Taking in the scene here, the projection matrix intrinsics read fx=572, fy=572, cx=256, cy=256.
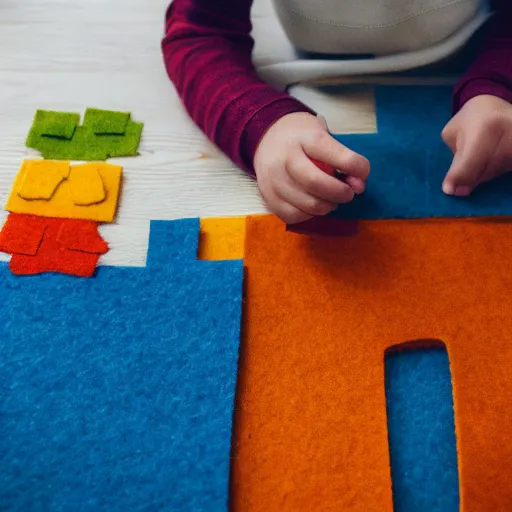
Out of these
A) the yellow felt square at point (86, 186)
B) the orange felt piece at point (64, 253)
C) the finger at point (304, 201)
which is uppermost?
the finger at point (304, 201)

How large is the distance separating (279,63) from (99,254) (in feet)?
1.12

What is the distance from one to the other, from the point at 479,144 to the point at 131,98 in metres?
0.41

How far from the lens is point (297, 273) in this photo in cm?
56

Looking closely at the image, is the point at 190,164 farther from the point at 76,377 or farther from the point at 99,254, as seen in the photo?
the point at 76,377

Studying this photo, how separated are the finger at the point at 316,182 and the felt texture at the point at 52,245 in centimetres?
21

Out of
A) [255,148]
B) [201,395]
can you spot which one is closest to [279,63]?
[255,148]

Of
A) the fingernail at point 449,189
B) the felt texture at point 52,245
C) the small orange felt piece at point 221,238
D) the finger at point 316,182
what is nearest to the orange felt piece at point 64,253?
the felt texture at point 52,245

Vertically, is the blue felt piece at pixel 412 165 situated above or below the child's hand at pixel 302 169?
below

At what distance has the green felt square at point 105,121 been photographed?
0.67 m

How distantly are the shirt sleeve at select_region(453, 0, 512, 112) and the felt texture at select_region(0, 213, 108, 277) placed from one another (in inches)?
16.9

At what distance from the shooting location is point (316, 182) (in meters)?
0.53

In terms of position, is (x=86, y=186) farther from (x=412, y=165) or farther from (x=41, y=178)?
(x=412, y=165)

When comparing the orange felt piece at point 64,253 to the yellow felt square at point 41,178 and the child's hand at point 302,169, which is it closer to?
the yellow felt square at point 41,178

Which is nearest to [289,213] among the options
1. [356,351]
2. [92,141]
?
[356,351]
